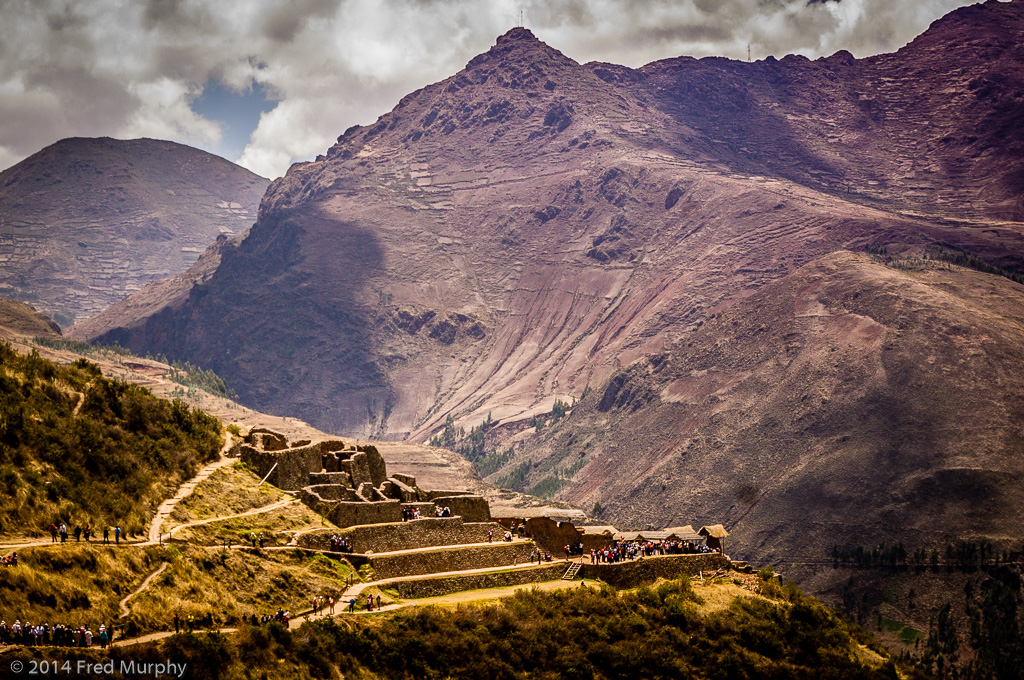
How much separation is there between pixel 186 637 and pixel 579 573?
25.5 meters

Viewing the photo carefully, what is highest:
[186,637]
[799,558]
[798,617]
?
[186,637]

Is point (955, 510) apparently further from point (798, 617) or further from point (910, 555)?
point (798, 617)

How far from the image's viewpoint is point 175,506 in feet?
175

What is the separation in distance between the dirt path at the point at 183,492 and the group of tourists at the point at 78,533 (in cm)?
184

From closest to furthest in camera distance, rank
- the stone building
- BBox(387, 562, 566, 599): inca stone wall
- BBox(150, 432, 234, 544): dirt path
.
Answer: BBox(150, 432, 234, 544): dirt path
BBox(387, 562, 566, 599): inca stone wall
the stone building

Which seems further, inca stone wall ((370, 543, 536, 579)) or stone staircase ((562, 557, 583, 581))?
stone staircase ((562, 557, 583, 581))

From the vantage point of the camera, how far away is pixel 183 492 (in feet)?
184

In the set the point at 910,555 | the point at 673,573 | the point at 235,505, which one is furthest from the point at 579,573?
the point at 910,555

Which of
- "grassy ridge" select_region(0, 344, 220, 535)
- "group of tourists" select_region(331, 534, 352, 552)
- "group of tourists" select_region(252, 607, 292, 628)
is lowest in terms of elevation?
"group of tourists" select_region(252, 607, 292, 628)

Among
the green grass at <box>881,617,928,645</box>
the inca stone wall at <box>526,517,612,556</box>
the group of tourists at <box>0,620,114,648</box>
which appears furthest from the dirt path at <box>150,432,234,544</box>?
the green grass at <box>881,617,928,645</box>

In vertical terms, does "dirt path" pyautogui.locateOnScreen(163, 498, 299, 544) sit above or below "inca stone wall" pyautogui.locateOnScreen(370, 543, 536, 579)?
above

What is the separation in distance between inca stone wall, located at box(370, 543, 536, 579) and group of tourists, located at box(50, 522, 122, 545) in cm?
1223

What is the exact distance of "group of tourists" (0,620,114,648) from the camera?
37375 mm

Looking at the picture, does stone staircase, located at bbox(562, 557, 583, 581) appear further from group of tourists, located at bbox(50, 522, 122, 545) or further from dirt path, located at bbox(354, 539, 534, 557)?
group of tourists, located at bbox(50, 522, 122, 545)
